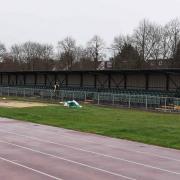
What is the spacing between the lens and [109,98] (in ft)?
141

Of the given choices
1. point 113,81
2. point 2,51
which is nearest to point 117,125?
point 113,81

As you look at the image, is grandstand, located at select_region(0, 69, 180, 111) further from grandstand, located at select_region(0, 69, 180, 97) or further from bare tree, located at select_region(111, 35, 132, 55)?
bare tree, located at select_region(111, 35, 132, 55)

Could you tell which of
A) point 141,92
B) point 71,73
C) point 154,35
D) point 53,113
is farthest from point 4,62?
point 53,113

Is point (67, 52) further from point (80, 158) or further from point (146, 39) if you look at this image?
point (80, 158)

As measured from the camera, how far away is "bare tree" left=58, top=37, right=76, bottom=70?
335ft

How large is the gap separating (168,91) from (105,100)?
6468 mm

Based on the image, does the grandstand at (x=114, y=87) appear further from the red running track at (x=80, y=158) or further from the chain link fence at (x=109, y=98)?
the red running track at (x=80, y=158)

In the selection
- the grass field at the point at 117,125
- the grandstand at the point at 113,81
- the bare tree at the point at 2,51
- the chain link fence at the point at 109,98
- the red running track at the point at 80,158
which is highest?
the bare tree at the point at 2,51

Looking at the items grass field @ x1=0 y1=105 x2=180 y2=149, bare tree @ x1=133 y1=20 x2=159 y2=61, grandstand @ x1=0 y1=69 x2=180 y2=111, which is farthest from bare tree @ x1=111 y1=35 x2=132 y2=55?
grass field @ x1=0 y1=105 x2=180 y2=149

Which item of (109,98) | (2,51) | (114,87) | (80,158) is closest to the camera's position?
(80,158)

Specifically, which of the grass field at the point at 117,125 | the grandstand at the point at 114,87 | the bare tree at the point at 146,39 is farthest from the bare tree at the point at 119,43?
the grass field at the point at 117,125

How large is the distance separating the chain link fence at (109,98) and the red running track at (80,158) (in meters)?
15.9

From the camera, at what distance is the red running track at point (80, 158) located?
40.3ft

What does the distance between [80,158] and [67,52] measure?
91239mm
